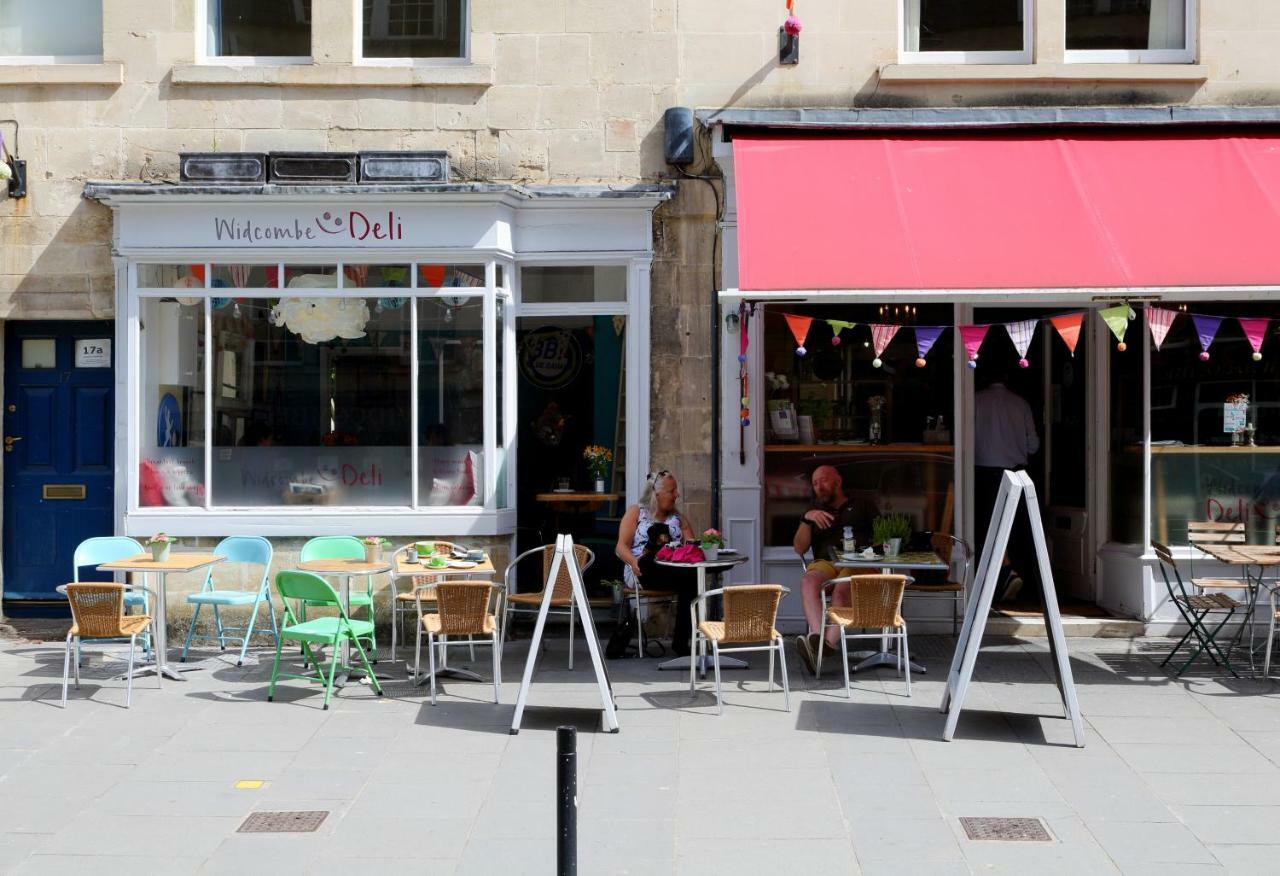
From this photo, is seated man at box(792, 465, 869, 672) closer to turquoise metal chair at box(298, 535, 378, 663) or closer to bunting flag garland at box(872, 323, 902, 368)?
bunting flag garland at box(872, 323, 902, 368)

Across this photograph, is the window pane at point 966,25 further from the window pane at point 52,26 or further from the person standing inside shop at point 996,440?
the window pane at point 52,26

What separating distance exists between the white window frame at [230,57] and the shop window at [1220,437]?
7111mm

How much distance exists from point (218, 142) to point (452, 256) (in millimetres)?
2024

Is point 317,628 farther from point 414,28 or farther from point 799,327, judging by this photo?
point 414,28

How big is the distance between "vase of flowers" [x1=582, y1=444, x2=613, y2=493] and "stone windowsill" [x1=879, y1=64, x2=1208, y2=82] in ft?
11.8

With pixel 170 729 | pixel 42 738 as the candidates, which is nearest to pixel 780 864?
pixel 170 729

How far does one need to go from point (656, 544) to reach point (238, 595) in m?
2.99

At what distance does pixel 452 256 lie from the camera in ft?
32.7

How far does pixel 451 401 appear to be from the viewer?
10.1 metres

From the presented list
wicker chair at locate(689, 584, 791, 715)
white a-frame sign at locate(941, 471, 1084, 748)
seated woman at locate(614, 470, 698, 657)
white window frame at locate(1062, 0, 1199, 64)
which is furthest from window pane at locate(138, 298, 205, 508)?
white window frame at locate(1062, 0, 1199, 64)

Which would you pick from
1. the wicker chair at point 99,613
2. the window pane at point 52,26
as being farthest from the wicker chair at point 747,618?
the window pane at point 52,26

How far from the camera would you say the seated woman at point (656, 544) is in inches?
364

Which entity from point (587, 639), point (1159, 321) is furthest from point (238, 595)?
point (1159, 321)

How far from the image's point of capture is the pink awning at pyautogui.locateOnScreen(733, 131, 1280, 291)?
8594 millimetres
